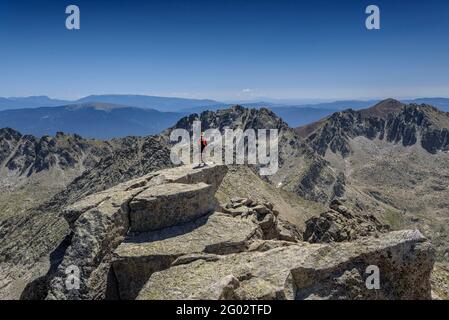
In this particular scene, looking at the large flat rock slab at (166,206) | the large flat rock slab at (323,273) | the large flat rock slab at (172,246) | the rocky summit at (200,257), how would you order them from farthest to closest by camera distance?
1. the large flat rock slab at (166,206)
2. the large flat rock slab at (172,246)
3. the rocky summit at (200,257)
4. the large flat rock slab at (323,273)

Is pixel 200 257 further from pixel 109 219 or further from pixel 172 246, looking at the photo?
pixel 109 219

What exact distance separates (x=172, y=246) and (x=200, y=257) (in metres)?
2.65

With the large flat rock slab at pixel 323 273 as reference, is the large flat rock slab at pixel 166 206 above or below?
above

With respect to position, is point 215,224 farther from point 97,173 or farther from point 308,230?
point 97,173

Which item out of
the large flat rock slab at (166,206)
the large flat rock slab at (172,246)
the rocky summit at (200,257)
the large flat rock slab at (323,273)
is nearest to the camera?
the large flat rock slab at (323,273)

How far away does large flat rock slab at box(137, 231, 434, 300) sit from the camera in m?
30.1

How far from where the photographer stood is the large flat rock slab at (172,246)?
34125mm

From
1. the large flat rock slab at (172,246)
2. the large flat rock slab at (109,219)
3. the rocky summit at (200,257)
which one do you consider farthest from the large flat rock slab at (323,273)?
the large flat rock slab at (109,219)

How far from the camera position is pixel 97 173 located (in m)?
172

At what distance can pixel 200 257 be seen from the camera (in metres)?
33.9

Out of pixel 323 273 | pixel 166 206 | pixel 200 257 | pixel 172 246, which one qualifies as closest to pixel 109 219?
pixel 166 206

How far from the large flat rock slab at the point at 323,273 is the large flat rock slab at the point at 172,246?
5.75 feet

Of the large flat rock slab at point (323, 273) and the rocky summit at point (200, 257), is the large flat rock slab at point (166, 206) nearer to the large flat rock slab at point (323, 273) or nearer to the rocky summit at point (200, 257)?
the rocky summit at point (200, 257)
